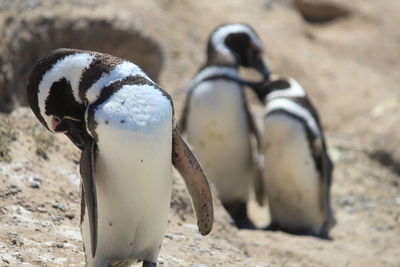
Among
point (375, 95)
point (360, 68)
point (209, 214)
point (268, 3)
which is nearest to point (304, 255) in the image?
point (209, 214)

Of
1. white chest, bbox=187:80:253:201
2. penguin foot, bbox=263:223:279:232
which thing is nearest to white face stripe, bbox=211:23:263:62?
white chest, bbox=187:80:253:201

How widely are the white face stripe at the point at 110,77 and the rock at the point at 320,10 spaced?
8506mm

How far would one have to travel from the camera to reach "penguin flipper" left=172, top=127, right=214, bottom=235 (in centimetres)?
437

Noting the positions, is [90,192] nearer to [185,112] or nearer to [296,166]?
[296,166]

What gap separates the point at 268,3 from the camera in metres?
11.9

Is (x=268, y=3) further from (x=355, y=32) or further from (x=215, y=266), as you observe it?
(x=215, y=266)

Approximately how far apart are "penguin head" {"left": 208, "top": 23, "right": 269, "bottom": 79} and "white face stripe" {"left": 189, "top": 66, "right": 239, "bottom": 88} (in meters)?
0.20

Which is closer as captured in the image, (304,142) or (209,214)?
(209,214)

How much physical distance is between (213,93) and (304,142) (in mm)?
934

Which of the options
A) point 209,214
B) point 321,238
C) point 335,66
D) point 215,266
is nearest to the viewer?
point 209,214

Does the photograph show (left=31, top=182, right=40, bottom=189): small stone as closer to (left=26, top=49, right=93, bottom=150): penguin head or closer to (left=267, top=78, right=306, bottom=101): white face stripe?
(left=26, top=49, right=93, bottom=150): penguin head

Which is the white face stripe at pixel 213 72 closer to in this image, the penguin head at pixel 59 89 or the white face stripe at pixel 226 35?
the white face stripe at pixel 226 35

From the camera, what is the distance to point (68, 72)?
4.15 m

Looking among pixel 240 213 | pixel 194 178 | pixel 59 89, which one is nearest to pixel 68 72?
pixel 59 89
